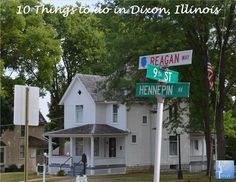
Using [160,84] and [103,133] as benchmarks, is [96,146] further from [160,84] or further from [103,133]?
[160,84]

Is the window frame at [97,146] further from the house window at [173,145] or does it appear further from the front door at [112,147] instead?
the house window at [173,145]

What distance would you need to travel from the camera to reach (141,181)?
28922mm

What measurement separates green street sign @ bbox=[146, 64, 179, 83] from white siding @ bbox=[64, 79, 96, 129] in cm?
3273

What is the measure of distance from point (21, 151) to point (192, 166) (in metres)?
18.4

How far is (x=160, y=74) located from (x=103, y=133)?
1237 inches

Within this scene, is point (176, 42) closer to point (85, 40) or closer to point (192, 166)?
point (192, 166)

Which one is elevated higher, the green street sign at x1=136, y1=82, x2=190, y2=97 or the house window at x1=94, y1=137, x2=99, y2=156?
the green street sign at x1=136, y1=82, x2=190, y2=97

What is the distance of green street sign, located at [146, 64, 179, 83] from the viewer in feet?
27.3

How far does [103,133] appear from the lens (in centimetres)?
3962

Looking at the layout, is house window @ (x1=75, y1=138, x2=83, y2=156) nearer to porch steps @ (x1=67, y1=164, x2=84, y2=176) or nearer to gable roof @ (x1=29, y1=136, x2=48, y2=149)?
porch steps @ (x1=67, y1=164, x2=84, y2=176)

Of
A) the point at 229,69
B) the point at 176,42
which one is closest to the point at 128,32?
the point at 176,42

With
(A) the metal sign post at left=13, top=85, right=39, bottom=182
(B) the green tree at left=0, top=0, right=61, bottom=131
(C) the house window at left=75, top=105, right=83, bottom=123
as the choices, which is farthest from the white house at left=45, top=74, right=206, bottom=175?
(A) the metal sign post at left=13, top=85, right=39, bottom=182

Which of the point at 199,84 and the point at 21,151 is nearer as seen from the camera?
the point at 199,84

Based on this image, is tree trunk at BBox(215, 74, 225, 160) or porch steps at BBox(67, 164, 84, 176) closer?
tree trunk at BBox(215, 74, 225, 160)
